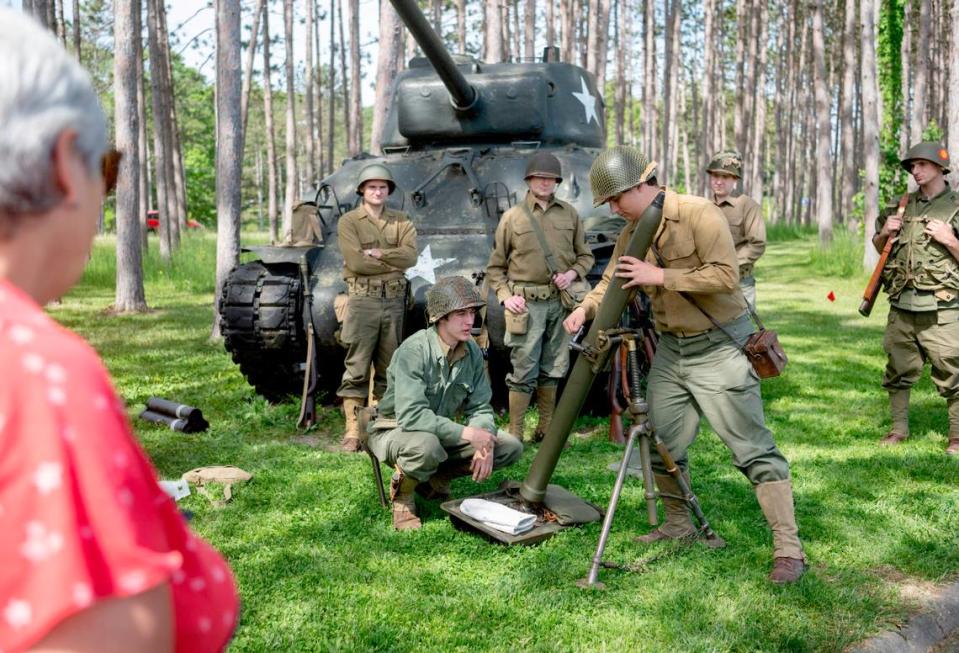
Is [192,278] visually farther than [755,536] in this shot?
Yes

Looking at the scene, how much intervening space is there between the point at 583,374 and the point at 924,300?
135 inches

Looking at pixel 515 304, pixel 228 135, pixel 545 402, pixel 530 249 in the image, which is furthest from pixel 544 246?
pixel 228 135

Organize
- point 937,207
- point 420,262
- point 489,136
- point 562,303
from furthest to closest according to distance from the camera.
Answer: point 489,136 < point 420,262 < point 562,303 < point 937,207

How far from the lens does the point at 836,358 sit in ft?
35.0

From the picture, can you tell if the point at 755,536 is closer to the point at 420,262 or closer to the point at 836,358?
the point at 420,262

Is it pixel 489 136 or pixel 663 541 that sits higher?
pixel 489 136

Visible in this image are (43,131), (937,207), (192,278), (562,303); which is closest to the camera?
(43,131)

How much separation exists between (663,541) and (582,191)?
3960 millimetres

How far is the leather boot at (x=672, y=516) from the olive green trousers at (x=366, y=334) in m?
2.76

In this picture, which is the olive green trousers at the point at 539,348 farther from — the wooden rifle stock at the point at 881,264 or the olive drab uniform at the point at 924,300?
the olive drab uniform at the point at 924,300

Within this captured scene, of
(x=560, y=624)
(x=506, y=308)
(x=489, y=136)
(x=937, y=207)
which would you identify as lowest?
(x=560, y=624)

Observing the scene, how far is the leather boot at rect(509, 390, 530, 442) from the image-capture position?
727 cm

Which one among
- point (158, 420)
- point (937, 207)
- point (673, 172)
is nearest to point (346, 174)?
point (158, 420)

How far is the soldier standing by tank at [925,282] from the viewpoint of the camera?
6.68 m
